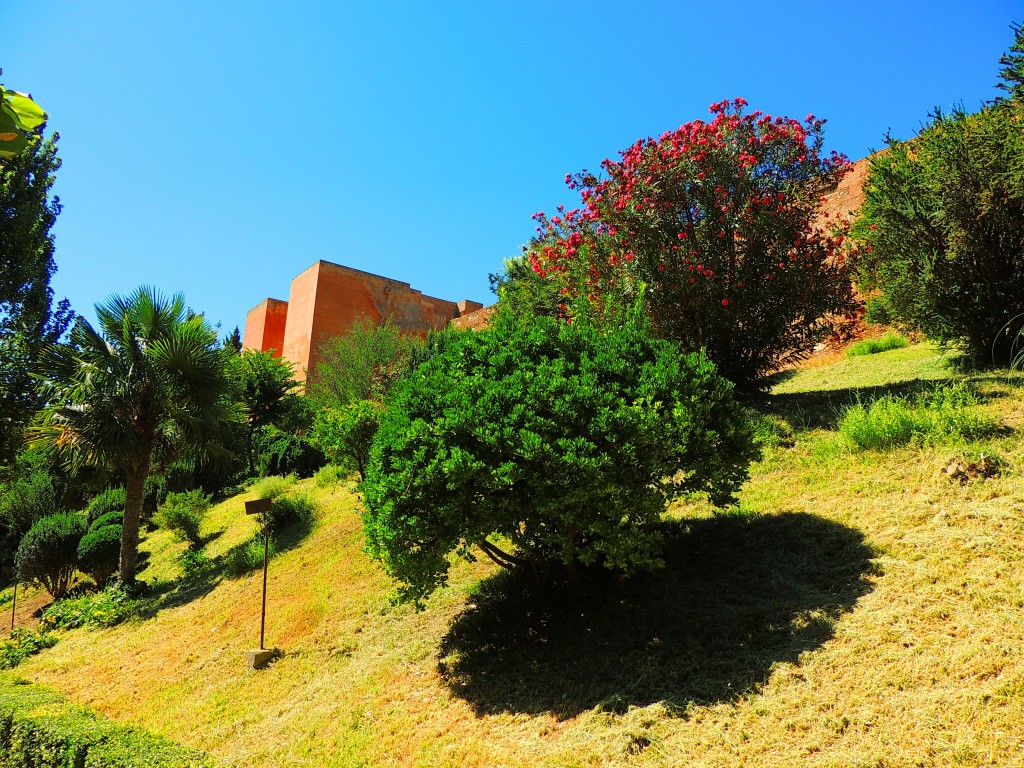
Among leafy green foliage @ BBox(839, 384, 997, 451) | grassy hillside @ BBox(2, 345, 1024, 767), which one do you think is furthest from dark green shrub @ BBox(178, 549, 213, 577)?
leafy green foliage @ BBox(839, 384, 997, 451)

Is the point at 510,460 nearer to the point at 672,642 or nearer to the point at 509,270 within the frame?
the point at 672,642

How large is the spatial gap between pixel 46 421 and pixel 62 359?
103 cm

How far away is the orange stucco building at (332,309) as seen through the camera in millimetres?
20578

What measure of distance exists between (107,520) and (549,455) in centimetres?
1299

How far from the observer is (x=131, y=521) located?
9812 mm

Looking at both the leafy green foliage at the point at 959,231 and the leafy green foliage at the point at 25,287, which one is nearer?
the leafy green foliage at the point at 959,231

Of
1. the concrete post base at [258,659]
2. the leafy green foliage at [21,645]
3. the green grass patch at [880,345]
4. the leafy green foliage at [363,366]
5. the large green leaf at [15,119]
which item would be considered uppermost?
the green grass patch at [880,345]

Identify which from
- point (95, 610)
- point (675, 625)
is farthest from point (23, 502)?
point (675, 625)

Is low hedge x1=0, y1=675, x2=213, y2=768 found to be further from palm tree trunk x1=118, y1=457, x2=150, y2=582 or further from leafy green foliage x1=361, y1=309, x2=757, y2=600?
palm tree trunk x1=118, y1=457, x2=150, y2=582

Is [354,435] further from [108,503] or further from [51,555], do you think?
[108,503]

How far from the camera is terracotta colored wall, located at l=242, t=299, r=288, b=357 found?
2448 cm

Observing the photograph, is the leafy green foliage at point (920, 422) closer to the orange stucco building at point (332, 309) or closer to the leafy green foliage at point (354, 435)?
the leafy green foliage at point (354, 435)

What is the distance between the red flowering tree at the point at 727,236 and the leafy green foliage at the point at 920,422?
7.13 ft

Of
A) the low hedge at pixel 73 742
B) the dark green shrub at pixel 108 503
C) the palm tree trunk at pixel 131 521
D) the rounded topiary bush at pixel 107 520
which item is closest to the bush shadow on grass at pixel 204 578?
the palm tree trunk at pixel 131 521
